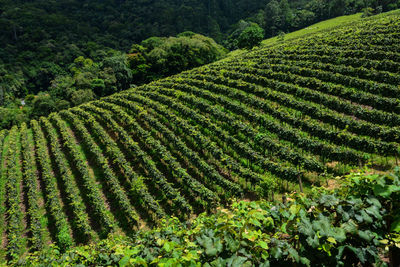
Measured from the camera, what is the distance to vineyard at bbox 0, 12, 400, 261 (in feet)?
56.3

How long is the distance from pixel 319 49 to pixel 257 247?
36378 millimetres

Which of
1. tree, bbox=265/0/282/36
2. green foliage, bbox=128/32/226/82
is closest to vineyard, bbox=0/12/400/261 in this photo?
green foliage, bbox=128/32/226/82

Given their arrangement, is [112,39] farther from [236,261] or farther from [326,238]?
[326,238]

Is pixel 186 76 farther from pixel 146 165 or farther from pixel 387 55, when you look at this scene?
pixel 387 55

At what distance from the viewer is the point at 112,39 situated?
4633 inches

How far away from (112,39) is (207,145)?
115658 millimetres

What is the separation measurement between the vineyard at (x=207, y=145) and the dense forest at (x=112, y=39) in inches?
1019

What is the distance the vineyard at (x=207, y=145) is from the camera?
56.3 feet

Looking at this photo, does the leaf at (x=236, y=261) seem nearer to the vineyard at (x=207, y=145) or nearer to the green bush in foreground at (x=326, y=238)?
the green bush in foreground at (x=326, y=238)

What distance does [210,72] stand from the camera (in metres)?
37.7

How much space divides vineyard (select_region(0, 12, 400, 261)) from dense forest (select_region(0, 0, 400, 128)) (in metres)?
25.9

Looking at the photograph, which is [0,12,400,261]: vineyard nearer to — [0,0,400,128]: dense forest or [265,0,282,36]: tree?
[0,0,400,128]: dense forest

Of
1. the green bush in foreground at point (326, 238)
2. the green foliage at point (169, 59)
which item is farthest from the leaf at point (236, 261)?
the green foliage at point (169, 59)

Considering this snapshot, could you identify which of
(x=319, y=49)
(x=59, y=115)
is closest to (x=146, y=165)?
(x=59, y=115)
